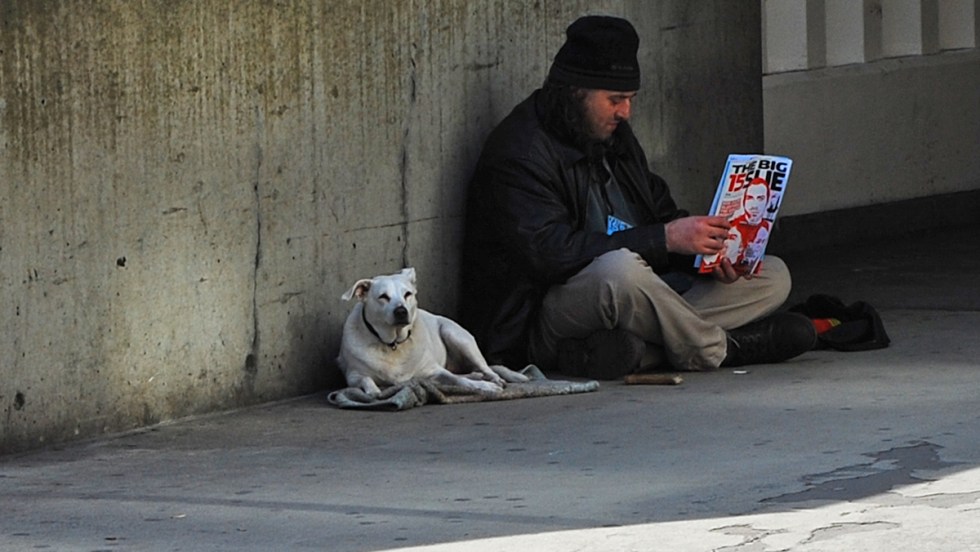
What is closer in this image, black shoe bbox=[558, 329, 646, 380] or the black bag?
black shoe bbox=[558, 329, 646, 380]

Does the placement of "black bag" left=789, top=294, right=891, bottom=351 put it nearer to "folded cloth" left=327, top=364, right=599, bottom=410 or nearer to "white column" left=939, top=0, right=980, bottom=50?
"folded cloth" left=327, top=364, right=599, bottom=410

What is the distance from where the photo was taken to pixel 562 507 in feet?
18.8

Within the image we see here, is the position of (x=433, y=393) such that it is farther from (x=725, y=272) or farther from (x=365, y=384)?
(x=725, y=272)

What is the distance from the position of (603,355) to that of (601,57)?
1.14 m

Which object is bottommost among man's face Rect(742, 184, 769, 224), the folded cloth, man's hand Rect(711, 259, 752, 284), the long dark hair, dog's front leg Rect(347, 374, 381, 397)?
the folded cloth

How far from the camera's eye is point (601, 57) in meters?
8.22

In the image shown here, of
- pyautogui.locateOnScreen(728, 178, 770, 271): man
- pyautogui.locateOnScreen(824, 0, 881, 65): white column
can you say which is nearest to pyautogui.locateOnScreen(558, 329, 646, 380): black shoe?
pyautogui.locateOnScreen(728, 178, 770, 271): man

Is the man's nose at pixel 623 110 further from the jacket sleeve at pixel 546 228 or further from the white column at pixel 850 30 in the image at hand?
the white column at pixel 850 30

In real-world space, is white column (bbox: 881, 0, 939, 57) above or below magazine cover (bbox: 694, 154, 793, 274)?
above

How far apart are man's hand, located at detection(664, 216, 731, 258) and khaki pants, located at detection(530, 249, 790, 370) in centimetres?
15

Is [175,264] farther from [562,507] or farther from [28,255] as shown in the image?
[562,507]

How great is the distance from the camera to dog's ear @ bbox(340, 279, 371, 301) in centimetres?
772

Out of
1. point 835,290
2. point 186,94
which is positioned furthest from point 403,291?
point 835,290

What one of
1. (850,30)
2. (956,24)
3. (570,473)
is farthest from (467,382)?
(956,24)
